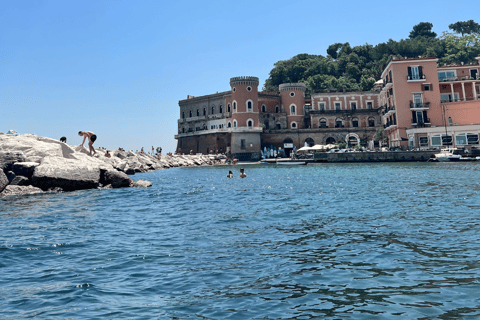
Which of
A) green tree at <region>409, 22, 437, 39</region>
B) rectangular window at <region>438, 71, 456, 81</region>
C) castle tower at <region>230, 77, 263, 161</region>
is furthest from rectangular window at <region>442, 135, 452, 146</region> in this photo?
green tree at <region>409, 22, 437, 39</region>

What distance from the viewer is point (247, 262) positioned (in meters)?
6.51

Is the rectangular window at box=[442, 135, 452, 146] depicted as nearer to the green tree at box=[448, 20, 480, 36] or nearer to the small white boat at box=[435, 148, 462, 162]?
the small white boat at box=[435, 148, 462, 162]

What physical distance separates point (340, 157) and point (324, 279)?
44071 mm

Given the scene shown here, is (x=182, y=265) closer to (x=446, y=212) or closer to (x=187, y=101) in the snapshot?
(x=446, y=212)

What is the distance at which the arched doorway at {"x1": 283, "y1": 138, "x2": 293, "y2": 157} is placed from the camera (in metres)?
64.0

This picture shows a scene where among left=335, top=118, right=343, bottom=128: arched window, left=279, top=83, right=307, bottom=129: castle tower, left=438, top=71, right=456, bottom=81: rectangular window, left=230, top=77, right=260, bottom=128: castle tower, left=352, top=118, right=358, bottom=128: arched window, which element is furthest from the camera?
left=279, top=83, right=307, bottom=129: castle tower

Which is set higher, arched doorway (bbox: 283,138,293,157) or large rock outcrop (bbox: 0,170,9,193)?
arched doorway (bbox: 283,138,293,157)

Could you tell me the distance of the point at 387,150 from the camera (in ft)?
155

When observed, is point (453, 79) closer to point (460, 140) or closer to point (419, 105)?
point (419, 105)

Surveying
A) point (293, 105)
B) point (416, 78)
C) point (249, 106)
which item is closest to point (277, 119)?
point (293, 105)

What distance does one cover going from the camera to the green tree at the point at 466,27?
95.5m

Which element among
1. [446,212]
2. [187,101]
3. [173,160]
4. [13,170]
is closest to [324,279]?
[446,212]

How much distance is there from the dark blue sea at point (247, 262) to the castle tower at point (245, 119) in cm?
5016

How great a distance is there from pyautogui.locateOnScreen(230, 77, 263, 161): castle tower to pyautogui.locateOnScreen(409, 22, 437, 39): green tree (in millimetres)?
52411
